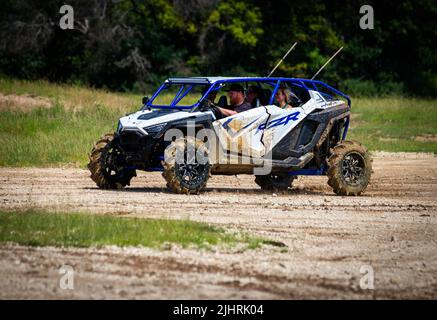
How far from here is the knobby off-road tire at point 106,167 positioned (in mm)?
18062

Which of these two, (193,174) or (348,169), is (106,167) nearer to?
(193,174)

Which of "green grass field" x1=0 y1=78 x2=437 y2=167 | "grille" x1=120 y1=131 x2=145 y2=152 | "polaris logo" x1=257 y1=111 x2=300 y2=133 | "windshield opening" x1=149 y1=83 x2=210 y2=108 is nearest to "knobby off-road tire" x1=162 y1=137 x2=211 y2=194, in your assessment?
"grille" x1=120 y1=131 x2=145 y2=152

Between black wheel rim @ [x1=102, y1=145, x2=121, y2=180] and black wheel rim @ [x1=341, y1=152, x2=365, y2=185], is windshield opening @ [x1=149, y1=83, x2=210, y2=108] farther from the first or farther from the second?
black wheel rim @ [x1=341, y1=152, x2=365, y2=185]

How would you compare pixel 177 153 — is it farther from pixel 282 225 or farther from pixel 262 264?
pixel 262 264

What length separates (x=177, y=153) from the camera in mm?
17250

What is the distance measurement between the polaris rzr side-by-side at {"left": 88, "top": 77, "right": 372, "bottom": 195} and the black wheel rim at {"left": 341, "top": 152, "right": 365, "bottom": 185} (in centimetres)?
2

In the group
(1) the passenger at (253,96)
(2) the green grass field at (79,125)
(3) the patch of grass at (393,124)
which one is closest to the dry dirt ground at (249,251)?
(1) the passenger at (253,96)

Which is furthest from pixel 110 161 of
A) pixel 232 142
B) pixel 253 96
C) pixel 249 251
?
pixel 249 251

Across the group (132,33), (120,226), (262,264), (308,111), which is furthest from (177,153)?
(132,33)

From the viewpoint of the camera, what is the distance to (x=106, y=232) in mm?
12961

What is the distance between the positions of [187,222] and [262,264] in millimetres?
2357

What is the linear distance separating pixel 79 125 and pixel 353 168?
1009 cm

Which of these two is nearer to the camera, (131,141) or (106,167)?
(131,141)

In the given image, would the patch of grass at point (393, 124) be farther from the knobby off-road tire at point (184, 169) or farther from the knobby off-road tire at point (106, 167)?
the knobby off-road tire at point (184, 169)
